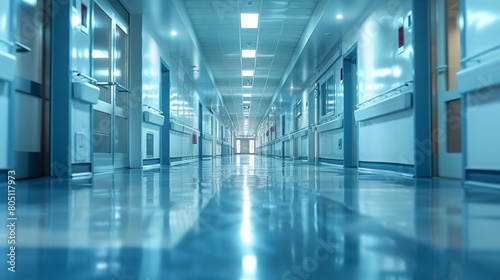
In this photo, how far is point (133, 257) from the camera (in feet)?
4.26

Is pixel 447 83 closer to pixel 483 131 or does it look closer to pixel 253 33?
pixel 483 131

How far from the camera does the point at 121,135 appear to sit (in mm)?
8062

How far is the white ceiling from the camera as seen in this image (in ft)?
25.9

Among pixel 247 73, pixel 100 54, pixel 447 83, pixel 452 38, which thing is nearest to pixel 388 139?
pixel 447 83

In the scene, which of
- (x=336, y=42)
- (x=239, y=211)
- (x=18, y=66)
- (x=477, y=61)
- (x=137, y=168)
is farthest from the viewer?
(x=336, y=42)

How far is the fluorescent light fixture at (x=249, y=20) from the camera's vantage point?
9.09m

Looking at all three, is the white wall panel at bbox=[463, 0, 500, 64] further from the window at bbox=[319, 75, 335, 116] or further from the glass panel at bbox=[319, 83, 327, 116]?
the glass panel at bbox=[319, 83, 327, 116]

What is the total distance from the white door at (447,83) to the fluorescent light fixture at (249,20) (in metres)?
4.80

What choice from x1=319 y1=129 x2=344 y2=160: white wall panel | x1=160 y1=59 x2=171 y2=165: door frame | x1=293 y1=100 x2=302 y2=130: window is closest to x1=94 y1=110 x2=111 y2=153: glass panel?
x1=160 y1=59 x2=171 y2=165: door frame

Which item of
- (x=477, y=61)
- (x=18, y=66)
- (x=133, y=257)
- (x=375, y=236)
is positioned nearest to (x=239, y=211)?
(x=375, y=236)

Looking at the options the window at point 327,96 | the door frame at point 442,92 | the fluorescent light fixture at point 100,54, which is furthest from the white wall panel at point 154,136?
the door frame at point 442,92

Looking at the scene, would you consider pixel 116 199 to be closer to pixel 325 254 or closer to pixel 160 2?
pixel 325 254

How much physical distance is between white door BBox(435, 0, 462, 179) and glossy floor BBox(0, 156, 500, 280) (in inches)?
104

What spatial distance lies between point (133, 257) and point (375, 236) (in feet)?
3.49
